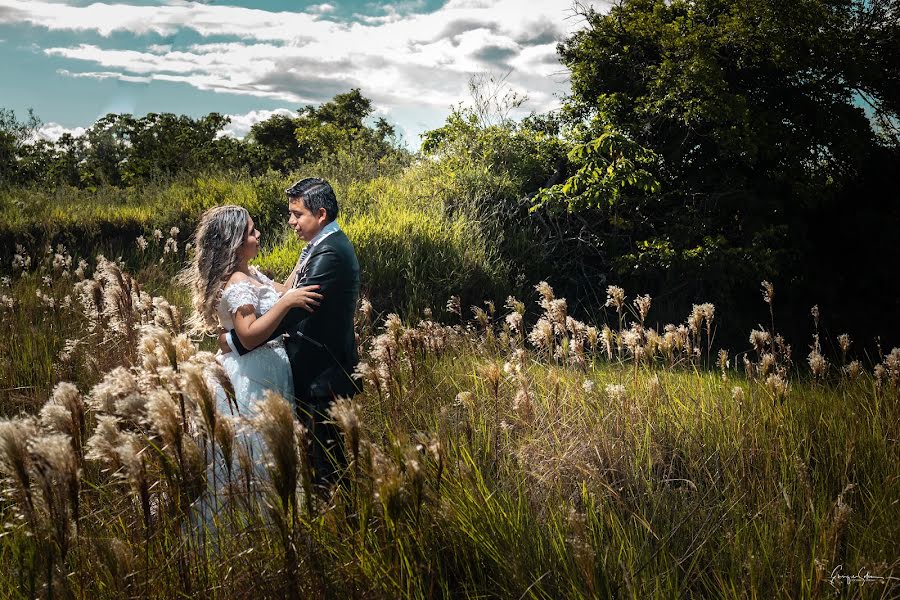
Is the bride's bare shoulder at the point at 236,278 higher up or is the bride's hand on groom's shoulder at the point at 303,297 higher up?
the bride's bare shoulder at the point at 236,278

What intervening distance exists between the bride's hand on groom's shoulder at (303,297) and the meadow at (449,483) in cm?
43

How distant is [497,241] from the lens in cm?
1094

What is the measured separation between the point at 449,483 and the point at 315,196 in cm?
196

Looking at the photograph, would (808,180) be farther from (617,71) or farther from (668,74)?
(617,71)

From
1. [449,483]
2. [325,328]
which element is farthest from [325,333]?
[449,483]

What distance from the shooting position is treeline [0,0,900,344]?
11820 millimetres

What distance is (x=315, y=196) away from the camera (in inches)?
151

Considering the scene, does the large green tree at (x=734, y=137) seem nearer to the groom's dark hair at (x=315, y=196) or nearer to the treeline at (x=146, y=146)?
the groom's dark hair at (x=315, y=196)

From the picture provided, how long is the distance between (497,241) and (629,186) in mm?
3395

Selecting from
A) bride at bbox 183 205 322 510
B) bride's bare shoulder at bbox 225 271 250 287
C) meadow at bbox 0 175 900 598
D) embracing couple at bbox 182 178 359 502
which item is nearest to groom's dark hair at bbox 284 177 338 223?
embracing couple at bbox 182 178 359 502

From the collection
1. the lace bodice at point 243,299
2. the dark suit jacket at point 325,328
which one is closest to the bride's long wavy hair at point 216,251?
the lace bodice at point 243,299

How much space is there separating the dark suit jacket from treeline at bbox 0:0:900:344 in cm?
762

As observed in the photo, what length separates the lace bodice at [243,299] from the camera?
11.8 feet

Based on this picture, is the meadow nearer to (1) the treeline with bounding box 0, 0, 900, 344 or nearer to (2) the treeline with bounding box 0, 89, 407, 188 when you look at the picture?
(1) the treeline with bounding box 0, 0, 900, 344
